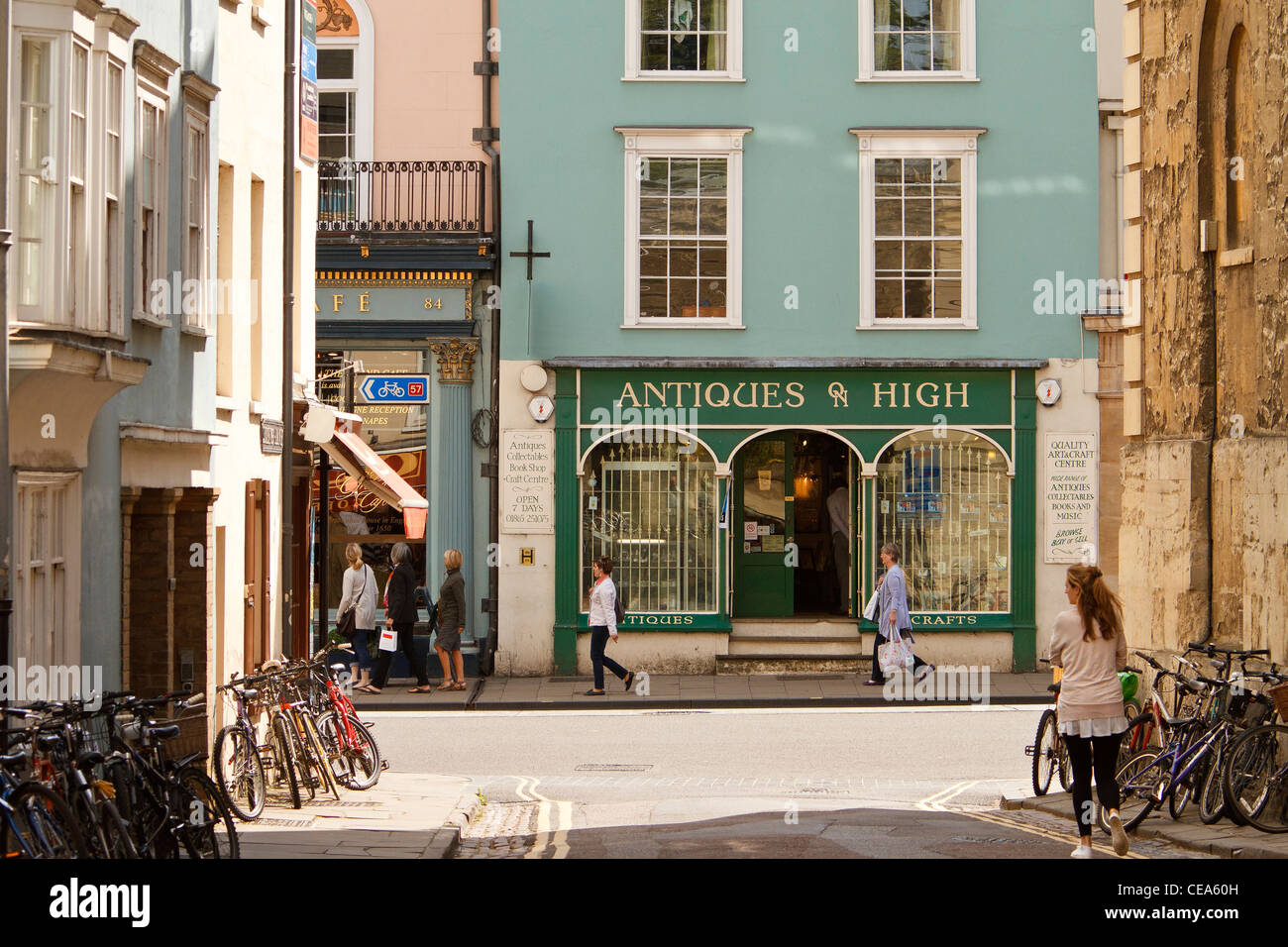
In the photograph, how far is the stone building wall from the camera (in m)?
13.8

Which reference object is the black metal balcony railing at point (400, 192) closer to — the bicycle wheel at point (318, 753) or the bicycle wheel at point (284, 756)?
the bicycle wheel at point (318, 753)

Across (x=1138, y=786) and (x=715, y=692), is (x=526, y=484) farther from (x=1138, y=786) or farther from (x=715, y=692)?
(x=1138, y=786)

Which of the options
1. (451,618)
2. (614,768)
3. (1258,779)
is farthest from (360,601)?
(1258,779)

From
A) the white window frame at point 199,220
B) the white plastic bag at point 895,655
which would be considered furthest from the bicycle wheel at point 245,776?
the white plastic bag at point 895,655

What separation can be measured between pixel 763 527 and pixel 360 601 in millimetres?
6291

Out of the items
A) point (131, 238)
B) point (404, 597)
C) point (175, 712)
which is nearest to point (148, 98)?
point (131, 238)

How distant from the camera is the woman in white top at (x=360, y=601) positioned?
82.3 feet

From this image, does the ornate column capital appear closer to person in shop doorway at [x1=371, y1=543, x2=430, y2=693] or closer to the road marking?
person in shop doorway at [x1=371, y1=543, x2=430, y2=693]

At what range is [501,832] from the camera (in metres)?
14.1

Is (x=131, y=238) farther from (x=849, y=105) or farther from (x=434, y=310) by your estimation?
(x=849, y=105)

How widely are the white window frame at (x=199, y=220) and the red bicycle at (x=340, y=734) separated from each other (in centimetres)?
308

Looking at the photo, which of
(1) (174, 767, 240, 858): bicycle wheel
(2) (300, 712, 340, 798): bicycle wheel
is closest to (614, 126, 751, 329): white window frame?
(2) (300, 712, 340, 798): bicycle wheel

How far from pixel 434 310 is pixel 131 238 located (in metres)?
13.2

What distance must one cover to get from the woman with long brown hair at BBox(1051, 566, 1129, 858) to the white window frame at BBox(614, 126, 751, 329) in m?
15.1
